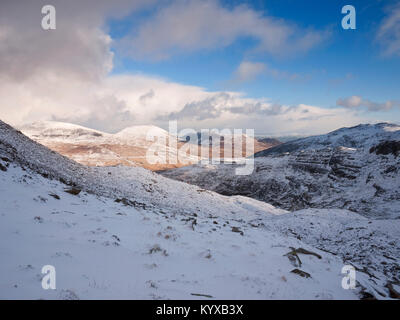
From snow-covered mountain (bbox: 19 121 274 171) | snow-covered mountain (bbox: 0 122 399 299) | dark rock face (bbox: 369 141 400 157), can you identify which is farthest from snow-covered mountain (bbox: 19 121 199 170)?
snow-covered mountain (bbox: 0 122 399 299)

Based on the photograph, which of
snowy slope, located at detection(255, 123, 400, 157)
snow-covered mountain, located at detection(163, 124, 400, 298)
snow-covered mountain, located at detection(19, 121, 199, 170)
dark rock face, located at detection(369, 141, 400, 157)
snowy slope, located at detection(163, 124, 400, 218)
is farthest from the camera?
snow-covered mountain, located at detection(19, 121, 199, 170)

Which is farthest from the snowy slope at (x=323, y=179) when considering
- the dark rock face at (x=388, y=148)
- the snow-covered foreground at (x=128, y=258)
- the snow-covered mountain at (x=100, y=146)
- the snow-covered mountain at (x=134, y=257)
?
the snow-covered mountain at (x=100, y=146)

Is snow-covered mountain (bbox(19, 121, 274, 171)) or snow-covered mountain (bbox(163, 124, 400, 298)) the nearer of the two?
snow-covered mountain (bbox(163, 124, 400, 298))

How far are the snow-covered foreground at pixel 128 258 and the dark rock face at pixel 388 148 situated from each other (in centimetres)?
4746

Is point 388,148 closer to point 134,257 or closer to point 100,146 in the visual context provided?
point 134,257

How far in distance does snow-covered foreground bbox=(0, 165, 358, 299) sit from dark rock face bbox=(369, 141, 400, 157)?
47461mm

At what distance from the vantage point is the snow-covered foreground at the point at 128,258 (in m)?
4.81

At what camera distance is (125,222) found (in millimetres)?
9594

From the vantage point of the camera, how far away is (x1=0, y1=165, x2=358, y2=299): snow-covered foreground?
189 inches

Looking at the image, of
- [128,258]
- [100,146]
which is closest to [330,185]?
[128,258]

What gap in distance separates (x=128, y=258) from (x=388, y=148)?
57.6 metres

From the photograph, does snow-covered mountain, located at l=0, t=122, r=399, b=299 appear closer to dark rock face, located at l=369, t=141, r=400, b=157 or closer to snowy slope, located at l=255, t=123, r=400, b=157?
dark rock face, located at l=369, t=141, r=400, b=157

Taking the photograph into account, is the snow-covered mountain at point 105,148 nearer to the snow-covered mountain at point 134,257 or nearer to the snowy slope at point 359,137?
the snowy slope at point 359,137

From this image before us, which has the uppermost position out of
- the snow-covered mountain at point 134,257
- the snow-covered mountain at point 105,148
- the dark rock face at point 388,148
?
the snow-covered mountain at point 105,148
